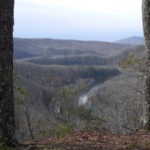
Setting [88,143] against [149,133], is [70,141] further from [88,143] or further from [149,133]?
[149,133]

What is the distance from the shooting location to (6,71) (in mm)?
3828

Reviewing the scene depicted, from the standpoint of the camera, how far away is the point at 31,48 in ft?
522

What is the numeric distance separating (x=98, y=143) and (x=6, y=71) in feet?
7.40

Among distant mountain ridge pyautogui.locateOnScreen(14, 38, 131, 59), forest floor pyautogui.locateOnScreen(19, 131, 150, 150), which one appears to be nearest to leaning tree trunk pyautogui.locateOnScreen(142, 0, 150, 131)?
forest floor pyautogui.locateOnScreen(19, 131, 150, 150)

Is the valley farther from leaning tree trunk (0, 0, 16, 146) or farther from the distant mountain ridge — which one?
leaning tree trunk (0, 0, 16, 146)

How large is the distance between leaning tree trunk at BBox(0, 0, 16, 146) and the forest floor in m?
0.55

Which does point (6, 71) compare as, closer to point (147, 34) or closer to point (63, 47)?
point (147, 34)

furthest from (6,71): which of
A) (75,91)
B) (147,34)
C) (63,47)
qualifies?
(63,47)

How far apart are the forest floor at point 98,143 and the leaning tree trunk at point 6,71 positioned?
1.82 ft

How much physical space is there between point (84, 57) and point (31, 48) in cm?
5530

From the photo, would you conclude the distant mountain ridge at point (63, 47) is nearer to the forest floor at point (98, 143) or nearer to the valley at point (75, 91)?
the valley at point (75, 91)

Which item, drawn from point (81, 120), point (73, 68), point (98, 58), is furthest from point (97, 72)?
point (81, 120)

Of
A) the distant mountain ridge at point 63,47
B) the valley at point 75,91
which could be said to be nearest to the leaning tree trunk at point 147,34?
the valley at point 75,91

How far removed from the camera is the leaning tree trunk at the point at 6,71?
3.78m
